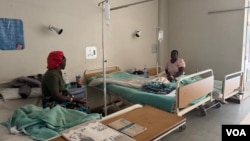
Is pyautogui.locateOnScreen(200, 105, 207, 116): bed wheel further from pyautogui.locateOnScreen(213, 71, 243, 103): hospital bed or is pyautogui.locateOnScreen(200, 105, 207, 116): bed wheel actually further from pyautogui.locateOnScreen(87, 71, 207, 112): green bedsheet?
pyautogui.locateOnScreen(87, 71, 207, 112): green bedsheet

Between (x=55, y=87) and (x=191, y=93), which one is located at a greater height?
(x=55, y=87)

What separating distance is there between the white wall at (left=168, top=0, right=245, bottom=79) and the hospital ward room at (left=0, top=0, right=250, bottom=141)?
0.07ft

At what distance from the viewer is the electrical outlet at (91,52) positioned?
12.0ft

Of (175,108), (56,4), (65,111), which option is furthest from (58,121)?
(56,4)

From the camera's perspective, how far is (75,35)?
3445 mm

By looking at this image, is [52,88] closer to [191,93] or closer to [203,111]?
[191,93]

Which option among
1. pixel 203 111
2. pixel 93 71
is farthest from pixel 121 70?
pixel 203 111

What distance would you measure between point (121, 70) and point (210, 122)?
6.40ft

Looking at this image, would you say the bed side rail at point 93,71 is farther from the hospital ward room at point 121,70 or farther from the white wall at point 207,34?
the white wall at point 207,34

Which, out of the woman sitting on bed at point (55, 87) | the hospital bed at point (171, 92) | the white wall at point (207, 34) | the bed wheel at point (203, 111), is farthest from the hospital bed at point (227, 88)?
the woman sitting on bed at point (55, 87)

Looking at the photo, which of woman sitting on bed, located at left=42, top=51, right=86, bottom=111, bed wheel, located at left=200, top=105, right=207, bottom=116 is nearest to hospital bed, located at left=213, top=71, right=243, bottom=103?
bed wheel, located at left=200, top=105, right=207, bottom=116

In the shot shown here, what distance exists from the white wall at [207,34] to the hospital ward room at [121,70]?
0.02 m

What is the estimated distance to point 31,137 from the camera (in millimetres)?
1551

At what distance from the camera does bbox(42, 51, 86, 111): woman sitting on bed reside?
7.72ft
